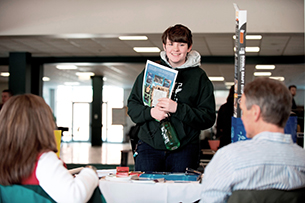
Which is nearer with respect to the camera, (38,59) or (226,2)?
(226,2)

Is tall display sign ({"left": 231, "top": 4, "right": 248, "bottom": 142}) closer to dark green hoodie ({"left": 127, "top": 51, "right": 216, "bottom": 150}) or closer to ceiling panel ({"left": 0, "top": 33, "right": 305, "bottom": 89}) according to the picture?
dark green hoodie ({"left": 127, "top": 51, "right": 216, "bottom": 150})

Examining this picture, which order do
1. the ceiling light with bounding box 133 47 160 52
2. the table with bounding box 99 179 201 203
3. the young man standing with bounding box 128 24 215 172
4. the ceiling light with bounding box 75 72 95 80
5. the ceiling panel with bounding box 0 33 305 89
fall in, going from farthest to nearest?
the ceiling light with bounding box 75 72 95 80 < the ceiling light with bounding box 133 47 160 52 < the ceiling panel with bounding box 0 33 305 89 < the young man standing with bounding box 128 24 215 172 < the table with bounding box 99 179 201 203

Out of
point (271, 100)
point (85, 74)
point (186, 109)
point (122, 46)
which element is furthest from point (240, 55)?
point (85, 74)

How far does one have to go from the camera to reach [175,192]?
1778 millimetres

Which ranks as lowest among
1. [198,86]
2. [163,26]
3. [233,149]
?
[233,149]

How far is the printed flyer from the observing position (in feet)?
7.28

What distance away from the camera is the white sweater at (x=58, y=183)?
4.33 feet

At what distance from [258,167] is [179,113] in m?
0.96

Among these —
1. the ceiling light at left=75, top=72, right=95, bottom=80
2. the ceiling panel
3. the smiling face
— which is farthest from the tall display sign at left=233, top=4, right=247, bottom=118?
the ceiling light at left=75, top=72, right=95, bottom=80

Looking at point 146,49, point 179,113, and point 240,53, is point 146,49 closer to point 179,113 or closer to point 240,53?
point 240,53

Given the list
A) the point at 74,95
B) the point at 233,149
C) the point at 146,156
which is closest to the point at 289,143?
the point at 233,149

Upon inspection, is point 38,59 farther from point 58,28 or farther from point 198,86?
point 198,86

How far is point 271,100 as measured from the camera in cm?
131

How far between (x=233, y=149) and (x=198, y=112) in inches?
36.2
